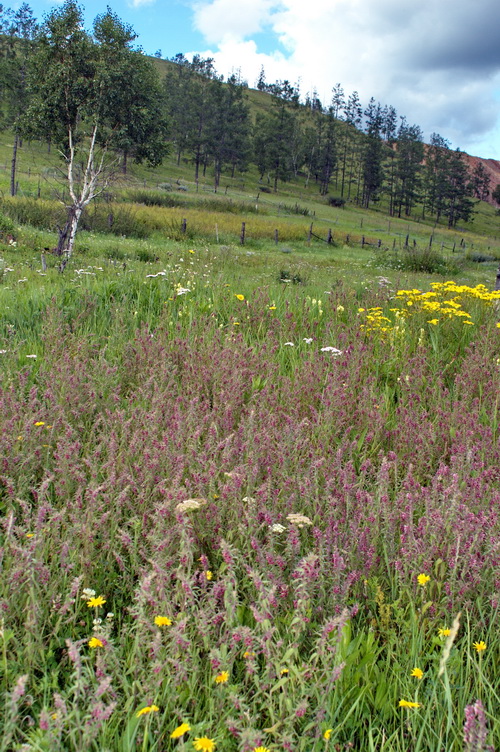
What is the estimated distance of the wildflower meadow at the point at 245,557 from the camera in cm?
147

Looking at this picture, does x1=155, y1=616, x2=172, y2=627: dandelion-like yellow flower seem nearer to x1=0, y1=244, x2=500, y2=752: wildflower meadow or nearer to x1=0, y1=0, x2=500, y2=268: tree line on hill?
x1=0, y1=244, x2=500, y2=752: wildflower meadow

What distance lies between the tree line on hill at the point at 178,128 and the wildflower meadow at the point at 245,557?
9629mm

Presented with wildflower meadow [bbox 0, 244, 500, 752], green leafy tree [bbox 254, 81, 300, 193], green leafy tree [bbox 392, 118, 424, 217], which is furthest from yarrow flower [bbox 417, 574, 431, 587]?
green leafy tree [bbox 392, 118, 424, 217]

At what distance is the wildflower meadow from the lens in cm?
147

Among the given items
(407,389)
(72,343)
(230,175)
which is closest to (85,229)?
(72,343)

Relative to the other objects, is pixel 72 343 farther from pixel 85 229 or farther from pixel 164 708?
pixel 85 229

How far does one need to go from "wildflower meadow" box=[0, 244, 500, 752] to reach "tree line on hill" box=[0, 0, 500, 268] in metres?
9.63

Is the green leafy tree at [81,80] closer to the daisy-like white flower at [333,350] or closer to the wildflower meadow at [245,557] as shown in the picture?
the daisy-like white flower at [333,350]

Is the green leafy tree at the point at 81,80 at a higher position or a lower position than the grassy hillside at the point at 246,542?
higher

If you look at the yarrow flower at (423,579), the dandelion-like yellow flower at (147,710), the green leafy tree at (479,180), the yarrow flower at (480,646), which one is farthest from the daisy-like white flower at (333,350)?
the green leafy tree at (479,180)

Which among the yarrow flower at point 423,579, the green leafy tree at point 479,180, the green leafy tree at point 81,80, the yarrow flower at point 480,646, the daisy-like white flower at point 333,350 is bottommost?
the yarrow flower at point 480,646

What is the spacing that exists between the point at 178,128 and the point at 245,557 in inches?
3580

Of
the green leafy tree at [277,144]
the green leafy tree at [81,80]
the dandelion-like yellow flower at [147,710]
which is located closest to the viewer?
the dandelion-like yellow flower at [147,710]

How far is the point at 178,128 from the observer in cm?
8162
